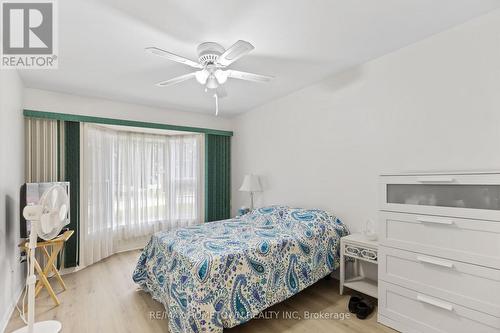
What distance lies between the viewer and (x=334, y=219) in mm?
2848

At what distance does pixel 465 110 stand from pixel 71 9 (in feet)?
10.2

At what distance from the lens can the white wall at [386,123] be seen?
75.6 inches

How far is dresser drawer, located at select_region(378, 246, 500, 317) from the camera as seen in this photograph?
1572 mm

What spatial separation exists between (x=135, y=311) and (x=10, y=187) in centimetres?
170

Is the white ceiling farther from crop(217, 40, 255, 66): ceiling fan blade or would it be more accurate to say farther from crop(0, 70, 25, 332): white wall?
crop(0, 70, 25, 332): white wall

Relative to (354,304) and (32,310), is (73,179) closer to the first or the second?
(32,310)

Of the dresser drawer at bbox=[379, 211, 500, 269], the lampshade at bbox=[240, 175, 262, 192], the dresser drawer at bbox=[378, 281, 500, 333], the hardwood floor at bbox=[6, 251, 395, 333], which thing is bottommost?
the hardwood floor at bbox=[6, 251, 395, 333]

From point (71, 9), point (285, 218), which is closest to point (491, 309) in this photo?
point (285, 218)

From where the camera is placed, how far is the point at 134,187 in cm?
429

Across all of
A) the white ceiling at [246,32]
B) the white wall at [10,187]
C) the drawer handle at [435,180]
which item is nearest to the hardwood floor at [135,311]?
the white wall at [10,187]

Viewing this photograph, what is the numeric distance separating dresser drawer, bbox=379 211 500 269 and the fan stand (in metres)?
2.86

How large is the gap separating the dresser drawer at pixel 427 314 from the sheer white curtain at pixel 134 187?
11.0ft

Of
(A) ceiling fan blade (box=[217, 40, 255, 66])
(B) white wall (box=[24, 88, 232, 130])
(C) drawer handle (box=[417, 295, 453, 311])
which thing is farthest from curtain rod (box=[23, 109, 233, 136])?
(C) drawer handle (box=[417, 295, 453, 311])

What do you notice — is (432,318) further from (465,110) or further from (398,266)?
(465,110)
